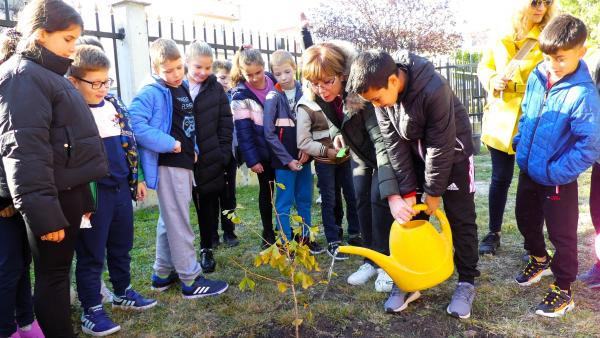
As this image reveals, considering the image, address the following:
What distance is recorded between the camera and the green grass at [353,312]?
2445 mm

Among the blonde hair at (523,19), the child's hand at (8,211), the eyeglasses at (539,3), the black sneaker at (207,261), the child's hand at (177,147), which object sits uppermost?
the eyeglasses at (539,3)

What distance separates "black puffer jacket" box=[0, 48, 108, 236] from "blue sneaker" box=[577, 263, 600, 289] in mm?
2897

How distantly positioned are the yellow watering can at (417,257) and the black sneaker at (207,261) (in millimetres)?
1460

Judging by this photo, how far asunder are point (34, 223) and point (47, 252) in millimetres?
234

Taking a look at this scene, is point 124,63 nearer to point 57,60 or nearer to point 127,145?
point 127,145

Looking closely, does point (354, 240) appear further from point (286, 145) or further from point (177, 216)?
point (177, 216)

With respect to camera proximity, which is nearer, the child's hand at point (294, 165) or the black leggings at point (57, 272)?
the black leggings at point (57, 272)

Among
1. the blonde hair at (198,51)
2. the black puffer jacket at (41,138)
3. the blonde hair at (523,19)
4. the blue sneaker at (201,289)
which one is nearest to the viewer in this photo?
the black puffer jacket at (41,138)

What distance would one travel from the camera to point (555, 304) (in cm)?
255

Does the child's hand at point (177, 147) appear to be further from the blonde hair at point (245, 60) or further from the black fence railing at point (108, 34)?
the black fence railing at point (108, 34)

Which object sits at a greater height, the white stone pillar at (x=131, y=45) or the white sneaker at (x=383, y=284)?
the white stone pillar at (x=131, y=45)

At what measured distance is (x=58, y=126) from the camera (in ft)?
6.46

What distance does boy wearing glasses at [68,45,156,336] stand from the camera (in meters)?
2.54

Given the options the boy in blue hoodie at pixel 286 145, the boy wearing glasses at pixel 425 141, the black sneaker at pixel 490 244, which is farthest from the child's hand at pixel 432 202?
the boy in blue hoodie at pixel 286 145
